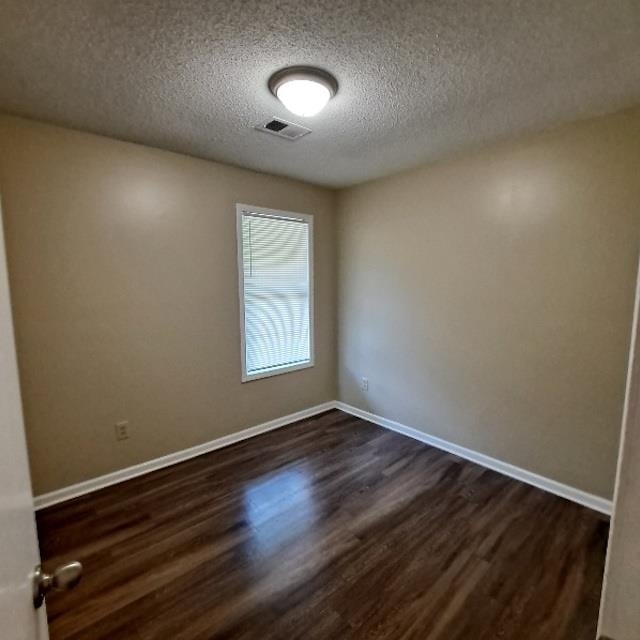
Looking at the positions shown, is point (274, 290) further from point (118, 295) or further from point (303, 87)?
point (303, 87)

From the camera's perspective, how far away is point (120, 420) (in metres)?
2.60

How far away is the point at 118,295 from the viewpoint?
252 centimetres

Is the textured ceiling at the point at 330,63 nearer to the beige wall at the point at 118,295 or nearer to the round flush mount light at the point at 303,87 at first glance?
the round flush mount light at the point at 303,87

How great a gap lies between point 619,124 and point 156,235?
10.3 ft

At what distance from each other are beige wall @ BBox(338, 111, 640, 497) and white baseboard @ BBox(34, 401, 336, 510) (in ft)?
3.44

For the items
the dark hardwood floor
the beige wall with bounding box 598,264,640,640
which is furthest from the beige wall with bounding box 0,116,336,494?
the beige wall with bounding box 598,264,640,640

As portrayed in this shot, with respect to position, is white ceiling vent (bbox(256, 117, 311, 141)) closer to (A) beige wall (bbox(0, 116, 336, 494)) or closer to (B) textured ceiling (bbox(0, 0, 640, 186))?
(B) textured ceiling (bbox(0, 0, 640, 186))

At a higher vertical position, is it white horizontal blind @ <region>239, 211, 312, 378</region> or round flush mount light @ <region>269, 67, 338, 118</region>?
round flush mount light @ <region>269, 67, 338, 118</region>

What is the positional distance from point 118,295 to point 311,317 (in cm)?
185

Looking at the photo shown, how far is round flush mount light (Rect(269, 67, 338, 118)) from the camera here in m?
1.69

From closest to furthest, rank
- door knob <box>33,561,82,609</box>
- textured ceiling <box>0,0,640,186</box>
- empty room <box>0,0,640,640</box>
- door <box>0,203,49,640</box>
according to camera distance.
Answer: door <box>0,203,49,640</box>, door knob <box>33,561,82,609</box>, textured ceiling <box>0,0,640,186</box>, empty room <box>0,0,640,640</box>

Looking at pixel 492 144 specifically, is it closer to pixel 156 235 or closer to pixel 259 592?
pixel 156 235

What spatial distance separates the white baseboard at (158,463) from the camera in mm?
2367

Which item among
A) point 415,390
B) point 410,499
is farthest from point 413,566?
point 415,390
